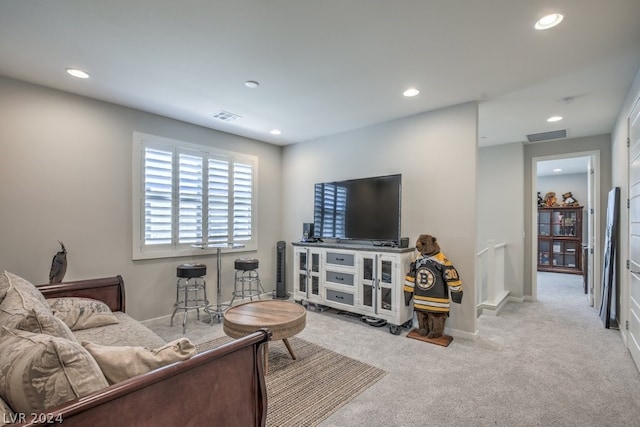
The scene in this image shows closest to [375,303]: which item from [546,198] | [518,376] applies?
[518,376]

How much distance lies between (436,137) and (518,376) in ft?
8.48

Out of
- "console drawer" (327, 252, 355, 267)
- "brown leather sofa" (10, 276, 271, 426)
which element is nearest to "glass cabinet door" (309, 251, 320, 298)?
"console drawer" (327, 252, 355, 267)

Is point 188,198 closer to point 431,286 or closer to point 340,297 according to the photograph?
point 340,297

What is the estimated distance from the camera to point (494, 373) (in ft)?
8.79

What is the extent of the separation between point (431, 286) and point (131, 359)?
301cm

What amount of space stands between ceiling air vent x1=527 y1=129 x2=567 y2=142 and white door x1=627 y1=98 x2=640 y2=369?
164 centimetres

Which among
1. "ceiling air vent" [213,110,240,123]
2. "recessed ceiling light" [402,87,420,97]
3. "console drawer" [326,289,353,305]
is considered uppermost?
"recessed ceiling light" [402,87,420,97]

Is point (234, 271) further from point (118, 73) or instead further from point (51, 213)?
point (118, 73)

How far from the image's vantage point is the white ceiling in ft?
6.61

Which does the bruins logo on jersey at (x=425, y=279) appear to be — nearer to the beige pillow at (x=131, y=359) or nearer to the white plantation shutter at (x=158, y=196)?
Result: the beige pillow at (x=131, y=359)

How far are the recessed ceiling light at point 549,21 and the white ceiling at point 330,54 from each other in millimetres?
52

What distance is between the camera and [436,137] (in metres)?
3.76

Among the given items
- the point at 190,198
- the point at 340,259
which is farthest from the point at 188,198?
the point at 340,259

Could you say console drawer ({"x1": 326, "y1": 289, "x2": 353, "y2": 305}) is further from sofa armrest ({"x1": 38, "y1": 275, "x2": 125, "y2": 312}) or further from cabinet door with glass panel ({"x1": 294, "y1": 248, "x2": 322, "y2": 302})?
sofa armrest ({"x1": 38, "y1": 275, "x2": 125, "y2": 312})
